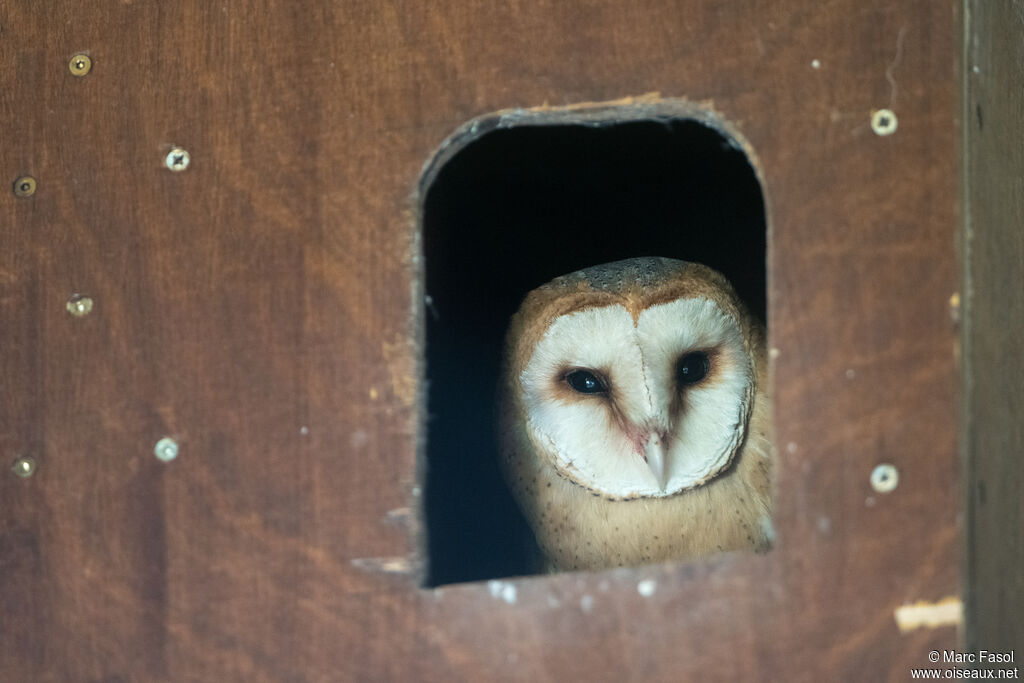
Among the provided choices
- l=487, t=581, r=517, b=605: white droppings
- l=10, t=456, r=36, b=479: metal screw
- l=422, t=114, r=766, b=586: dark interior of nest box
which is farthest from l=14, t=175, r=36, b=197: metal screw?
l=487, t=581, r=517, b=605: white droppings

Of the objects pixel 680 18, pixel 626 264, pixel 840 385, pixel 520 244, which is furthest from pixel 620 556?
pixel 680 18

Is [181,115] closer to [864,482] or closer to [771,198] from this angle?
[771,198]

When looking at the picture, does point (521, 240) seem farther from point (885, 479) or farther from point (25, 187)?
point (885, 479)

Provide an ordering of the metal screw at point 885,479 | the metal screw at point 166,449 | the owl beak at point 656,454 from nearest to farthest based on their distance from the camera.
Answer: the metal screw at point 885,479, the metal screw at point 166,449, the owl beak at point 656,454

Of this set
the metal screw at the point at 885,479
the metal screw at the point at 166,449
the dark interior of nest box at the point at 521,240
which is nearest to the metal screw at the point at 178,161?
the metal screw at the point at 166,449

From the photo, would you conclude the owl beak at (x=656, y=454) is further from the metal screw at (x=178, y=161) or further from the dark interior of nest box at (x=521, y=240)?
the metal screw at (x=178, y=161)

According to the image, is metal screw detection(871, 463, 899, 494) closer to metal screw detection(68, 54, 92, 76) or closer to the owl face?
the owl face
